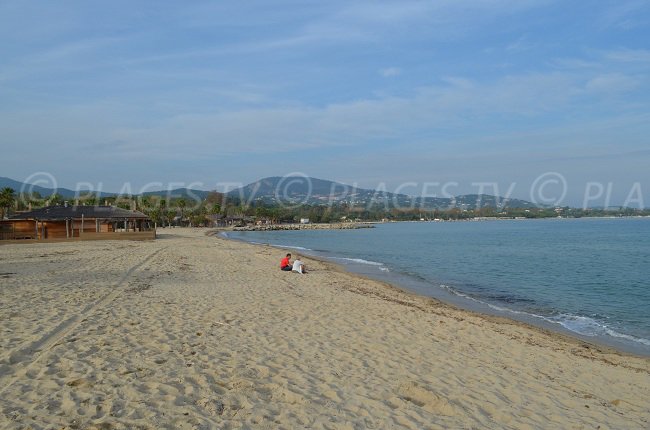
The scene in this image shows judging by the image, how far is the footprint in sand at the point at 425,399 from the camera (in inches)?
209

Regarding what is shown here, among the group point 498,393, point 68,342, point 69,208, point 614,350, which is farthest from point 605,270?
point 69,208

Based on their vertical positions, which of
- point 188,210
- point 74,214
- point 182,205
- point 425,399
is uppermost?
point 182,205

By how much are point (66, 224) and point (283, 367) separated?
38.5 metres

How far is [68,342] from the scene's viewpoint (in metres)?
6.68

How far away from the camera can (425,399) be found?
5598 mm

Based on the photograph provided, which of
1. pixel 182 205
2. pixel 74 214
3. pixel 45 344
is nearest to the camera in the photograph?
pixel 45 344

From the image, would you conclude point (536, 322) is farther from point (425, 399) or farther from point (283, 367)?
point (283, 367)

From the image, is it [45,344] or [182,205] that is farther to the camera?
[182,205]

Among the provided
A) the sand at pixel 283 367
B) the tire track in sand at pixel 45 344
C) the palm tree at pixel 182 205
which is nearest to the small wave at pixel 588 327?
the sand at pixel 283 367

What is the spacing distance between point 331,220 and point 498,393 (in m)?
171

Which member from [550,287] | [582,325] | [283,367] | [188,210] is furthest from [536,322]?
[188,210]

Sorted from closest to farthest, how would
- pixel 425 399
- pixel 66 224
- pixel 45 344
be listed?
1. pixel 425 399
2. pixel 45 344
3. pixel 66 224

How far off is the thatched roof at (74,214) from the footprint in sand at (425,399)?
38956 millimetres

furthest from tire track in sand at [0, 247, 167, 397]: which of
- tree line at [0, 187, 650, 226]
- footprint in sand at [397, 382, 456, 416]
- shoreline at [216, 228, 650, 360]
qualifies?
tree line at [0, 187, 650, 226]
